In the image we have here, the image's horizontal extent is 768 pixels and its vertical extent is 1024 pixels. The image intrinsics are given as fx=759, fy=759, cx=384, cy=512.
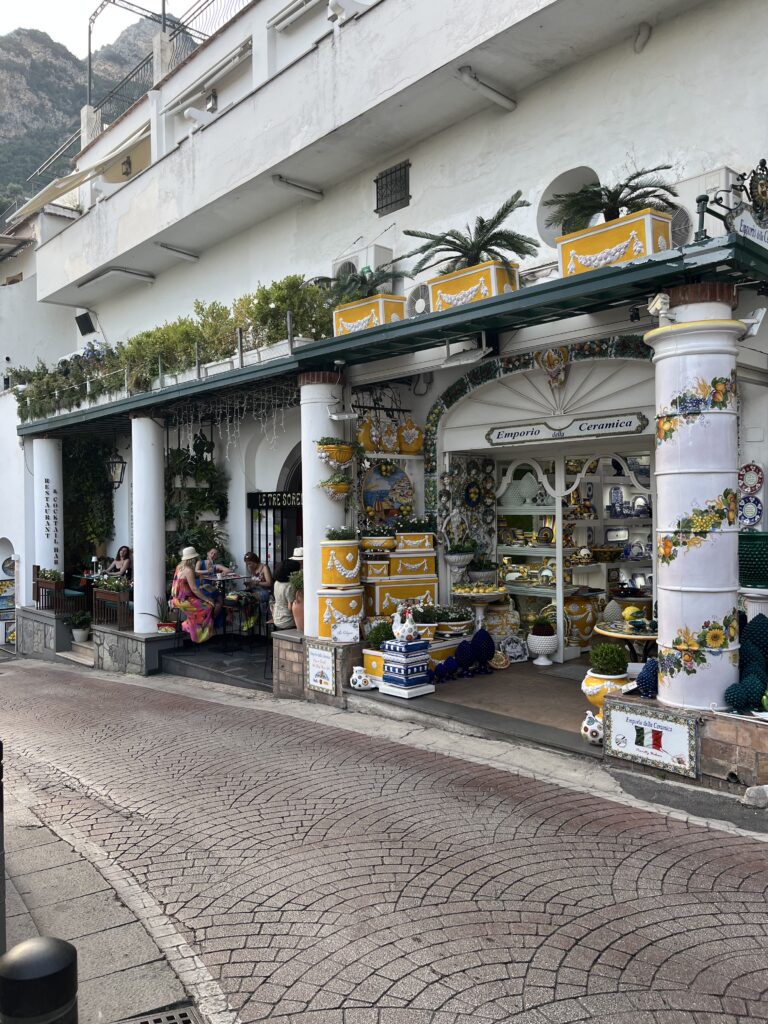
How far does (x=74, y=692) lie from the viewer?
38.9 feet

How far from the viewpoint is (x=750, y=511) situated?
7.50m

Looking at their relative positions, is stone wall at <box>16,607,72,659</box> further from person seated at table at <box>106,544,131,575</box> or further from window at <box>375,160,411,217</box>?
window at <box>375,160,411,217</box>

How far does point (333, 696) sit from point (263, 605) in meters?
4.87

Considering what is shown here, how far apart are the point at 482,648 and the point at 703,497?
4217mm

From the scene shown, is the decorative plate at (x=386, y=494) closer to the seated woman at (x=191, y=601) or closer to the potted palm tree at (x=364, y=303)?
the potted palm tree at (x=364, y=303)

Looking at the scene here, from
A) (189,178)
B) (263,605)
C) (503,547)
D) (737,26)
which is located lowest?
(263,605)

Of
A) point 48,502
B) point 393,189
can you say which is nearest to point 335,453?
point 393,189

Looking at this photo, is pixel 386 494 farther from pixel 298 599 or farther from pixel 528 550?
pixel 528 550

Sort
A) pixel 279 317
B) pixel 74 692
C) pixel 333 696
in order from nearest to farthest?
pixel 333 696
pixel 279 317
pixel 74 692

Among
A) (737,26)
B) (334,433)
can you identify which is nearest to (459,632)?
(334,433)

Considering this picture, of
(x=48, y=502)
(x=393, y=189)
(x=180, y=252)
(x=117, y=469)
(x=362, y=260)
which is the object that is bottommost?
(x=48, y=502)

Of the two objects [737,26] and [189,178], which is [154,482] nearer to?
[189,178]

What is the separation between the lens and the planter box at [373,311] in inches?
357

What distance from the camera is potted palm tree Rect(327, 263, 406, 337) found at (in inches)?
359
